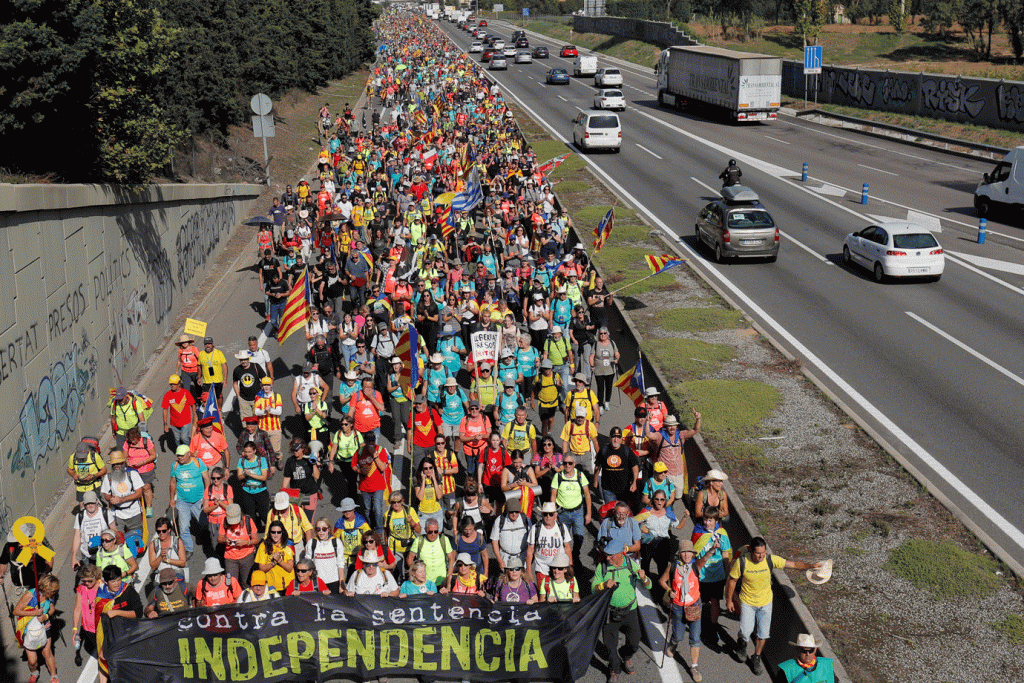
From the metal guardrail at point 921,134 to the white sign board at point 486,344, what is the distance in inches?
1183

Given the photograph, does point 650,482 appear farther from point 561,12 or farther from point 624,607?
point 561,12

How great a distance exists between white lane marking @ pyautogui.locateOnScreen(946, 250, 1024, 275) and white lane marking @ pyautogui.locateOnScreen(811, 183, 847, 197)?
8841 mm

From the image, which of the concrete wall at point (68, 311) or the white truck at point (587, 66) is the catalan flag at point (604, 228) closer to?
the concrete wall at point (68, 311)

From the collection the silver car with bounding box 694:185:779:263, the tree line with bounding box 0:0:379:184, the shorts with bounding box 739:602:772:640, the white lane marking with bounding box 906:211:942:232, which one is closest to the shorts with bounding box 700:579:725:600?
the shorts with bounding box 739:602:772:640

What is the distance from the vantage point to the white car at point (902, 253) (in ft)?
81.5

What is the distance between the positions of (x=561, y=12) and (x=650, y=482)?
174862 mm

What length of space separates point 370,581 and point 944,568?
21.9 ft

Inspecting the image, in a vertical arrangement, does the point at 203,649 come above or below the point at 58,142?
below

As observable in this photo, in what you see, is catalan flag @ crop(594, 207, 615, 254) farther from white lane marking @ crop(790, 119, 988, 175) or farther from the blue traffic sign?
the blue traffic sign

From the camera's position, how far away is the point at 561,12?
17700cm

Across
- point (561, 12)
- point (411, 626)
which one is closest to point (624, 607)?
point (411, 626)

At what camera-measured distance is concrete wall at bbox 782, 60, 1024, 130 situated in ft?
148

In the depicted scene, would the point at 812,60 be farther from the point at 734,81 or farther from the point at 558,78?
the point at 558,78

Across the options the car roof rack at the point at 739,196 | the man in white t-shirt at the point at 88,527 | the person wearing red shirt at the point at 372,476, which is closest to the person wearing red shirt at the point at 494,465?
the person wearing red shirt at the point at 372,476
